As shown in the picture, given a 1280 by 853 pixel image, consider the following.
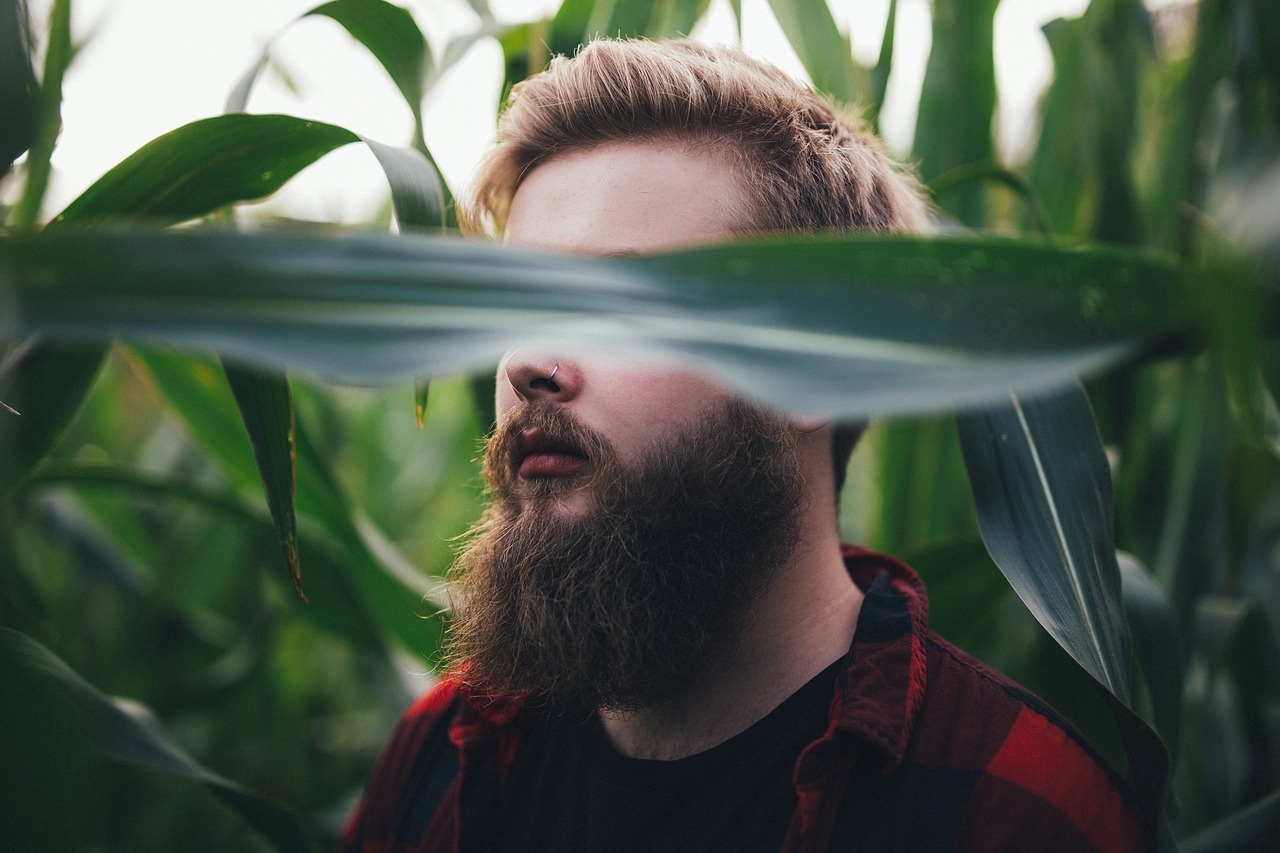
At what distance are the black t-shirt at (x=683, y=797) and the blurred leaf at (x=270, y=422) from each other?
0.99 feet

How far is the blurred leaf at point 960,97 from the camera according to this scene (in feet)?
2.34

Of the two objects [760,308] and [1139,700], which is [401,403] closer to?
[1139,700]

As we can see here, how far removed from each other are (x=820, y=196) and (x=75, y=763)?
597mm

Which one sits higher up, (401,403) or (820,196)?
(820,196)

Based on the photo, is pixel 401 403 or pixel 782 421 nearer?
pixel 782 421

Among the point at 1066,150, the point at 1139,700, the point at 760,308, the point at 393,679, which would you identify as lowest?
the point at 393,679

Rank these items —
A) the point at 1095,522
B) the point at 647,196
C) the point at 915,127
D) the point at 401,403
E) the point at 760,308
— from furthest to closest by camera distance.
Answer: the point at 401,403, the point at 915,127, the point at 647,196, the point at 1095,522, the point at 760,308

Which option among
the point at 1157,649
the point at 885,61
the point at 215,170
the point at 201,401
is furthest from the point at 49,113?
the point at 1157,649

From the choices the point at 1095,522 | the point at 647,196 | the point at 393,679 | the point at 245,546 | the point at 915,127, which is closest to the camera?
the point at 1095,522

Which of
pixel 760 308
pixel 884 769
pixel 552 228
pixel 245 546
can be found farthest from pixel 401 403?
pixel 760 308

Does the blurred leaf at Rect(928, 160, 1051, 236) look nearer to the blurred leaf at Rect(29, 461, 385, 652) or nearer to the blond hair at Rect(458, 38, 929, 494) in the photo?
the blond hair at Rect(458, 38, 929, 494)

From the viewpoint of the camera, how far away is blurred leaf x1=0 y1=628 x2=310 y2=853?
50 centimetres

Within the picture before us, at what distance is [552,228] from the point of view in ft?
1.98

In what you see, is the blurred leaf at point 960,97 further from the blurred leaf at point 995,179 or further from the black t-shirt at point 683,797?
the black t-shirt at point 683,797
